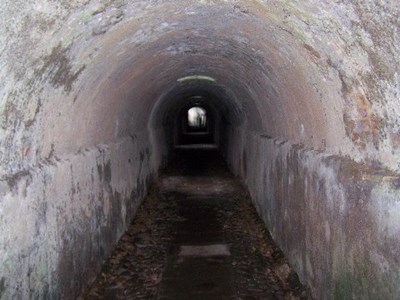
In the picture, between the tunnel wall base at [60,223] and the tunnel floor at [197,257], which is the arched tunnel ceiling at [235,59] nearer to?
the tunnel wall base at [60,223]

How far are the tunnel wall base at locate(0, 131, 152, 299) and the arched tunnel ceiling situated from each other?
0.34 m

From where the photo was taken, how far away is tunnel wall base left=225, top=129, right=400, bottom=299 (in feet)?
10.5

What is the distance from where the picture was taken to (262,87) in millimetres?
7500

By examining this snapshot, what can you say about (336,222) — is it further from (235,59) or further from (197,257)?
(235,59)

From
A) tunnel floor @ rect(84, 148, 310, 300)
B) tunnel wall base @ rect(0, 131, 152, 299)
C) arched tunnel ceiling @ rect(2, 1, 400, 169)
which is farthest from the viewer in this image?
tunnel floor @ rect(84, 148, 310, 300)

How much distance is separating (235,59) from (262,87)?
79 cm

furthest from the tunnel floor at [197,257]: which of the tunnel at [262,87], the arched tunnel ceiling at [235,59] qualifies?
the arched tunnel ceiling at [235,59]

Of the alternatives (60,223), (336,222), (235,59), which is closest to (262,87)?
(235,59)

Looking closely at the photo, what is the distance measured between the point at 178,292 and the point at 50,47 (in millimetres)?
3473

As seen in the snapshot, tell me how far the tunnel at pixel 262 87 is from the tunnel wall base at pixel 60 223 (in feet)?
0.06

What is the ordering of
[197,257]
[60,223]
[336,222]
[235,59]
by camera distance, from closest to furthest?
[336,222], [60,223], [197,257], [235,59]

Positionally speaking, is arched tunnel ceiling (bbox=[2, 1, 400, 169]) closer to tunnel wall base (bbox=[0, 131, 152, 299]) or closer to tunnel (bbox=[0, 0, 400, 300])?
tunnel (bbox=[0, 0, 400, 300])

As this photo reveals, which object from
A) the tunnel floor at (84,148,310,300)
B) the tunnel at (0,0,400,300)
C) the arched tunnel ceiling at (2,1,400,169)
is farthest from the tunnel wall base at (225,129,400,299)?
the tunnel floor at (84,148,310,300)

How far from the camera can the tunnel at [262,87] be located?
3.12 m
